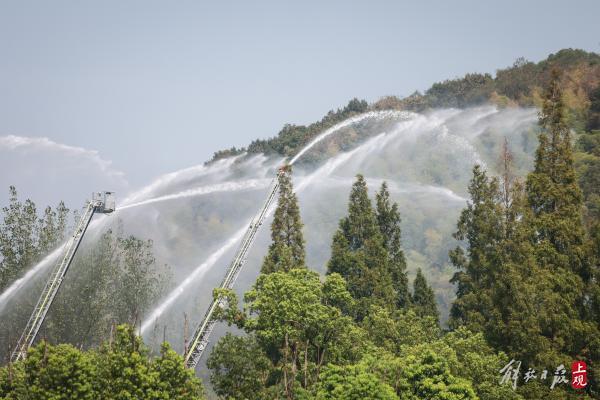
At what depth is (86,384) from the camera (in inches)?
1259

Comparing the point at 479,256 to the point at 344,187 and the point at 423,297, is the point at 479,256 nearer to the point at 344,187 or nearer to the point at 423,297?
the point at 423,297

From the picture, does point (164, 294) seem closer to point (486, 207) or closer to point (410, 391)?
point (486, 207)

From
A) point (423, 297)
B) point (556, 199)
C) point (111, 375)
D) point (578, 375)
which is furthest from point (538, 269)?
point (111, 375)

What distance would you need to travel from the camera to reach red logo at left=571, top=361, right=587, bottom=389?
1439 inches

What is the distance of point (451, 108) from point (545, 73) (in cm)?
1527

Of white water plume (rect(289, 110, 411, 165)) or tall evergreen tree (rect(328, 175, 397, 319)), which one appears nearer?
tall evergreen tree (rect(328, 175, 397, 319))

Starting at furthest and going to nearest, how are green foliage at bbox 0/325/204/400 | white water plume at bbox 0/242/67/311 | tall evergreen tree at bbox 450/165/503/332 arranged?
white water plume at bbox 0/242/67/311, tall evergreen tree at bbox 450/165/503/332, green foliage at bbox 0/325/204/400

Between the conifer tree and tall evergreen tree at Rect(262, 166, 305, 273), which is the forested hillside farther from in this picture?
tall evergreen tree at Rect(262, 166, 305, 273)

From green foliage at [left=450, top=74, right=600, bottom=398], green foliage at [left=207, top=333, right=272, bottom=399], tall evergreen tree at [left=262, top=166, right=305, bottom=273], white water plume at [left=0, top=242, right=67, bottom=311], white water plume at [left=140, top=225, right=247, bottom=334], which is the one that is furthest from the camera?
white water plume at [left=140, top=225, right=247, bottom=334]

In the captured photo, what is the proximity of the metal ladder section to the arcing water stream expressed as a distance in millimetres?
35352

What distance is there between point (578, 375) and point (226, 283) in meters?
20.5

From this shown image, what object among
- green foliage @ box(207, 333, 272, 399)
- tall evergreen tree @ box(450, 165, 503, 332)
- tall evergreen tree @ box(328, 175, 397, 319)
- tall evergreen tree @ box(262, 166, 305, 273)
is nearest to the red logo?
tall evergreen tree @ box(450, 165, 503, 332)

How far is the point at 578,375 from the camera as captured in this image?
36.9 metres

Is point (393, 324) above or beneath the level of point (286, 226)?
beneath
